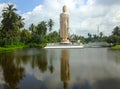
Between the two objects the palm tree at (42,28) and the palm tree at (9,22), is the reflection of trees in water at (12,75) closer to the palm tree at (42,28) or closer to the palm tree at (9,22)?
the palm tree at (9,22)

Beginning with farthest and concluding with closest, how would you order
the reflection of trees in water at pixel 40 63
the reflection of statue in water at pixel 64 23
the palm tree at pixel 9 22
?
the reflection of statue in water at pixel 64 23 < the palm tree at pixel 9 22 < the reflection of trees in water at pixel 40 63

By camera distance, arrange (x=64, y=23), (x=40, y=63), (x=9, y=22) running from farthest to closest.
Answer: (x=64, y=23)
(x=9, y=22)
(x=40, y=63)

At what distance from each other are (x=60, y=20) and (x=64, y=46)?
12.8m

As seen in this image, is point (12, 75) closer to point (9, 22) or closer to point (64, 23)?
point (9, 22)

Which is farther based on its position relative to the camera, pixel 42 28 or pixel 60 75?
pixel 42 28

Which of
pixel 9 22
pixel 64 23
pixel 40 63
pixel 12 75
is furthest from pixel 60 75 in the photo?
pixel 64 23

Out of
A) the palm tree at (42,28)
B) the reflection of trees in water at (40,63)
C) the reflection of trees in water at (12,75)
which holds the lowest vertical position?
the reflection of trees in water at (40,63)

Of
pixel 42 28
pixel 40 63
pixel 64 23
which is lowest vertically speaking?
pixel 40 63

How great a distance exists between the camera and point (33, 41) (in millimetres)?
81250

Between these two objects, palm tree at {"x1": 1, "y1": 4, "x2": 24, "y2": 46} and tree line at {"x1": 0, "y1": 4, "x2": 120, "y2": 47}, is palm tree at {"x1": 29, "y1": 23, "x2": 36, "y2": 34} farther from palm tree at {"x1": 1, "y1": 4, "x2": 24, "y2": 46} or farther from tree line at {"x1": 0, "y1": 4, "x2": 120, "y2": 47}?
palm tree at {"x1": 1, "y1": 4, "x2": 24, "y2": 46}

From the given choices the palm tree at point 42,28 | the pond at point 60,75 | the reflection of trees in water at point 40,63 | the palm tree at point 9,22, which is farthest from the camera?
the palm tree at point 42,28

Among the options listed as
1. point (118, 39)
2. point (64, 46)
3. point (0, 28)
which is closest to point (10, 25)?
point (0, 28)

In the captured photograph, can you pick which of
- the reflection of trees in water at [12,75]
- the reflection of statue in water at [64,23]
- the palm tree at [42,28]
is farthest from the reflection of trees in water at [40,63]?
the palm tree at [42,28]

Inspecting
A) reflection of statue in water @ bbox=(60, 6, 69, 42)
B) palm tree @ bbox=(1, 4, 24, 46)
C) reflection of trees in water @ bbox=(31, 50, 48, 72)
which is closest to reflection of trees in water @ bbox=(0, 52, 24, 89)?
reflection of trees in water @ bbox=(31, 50, 48, 72)
